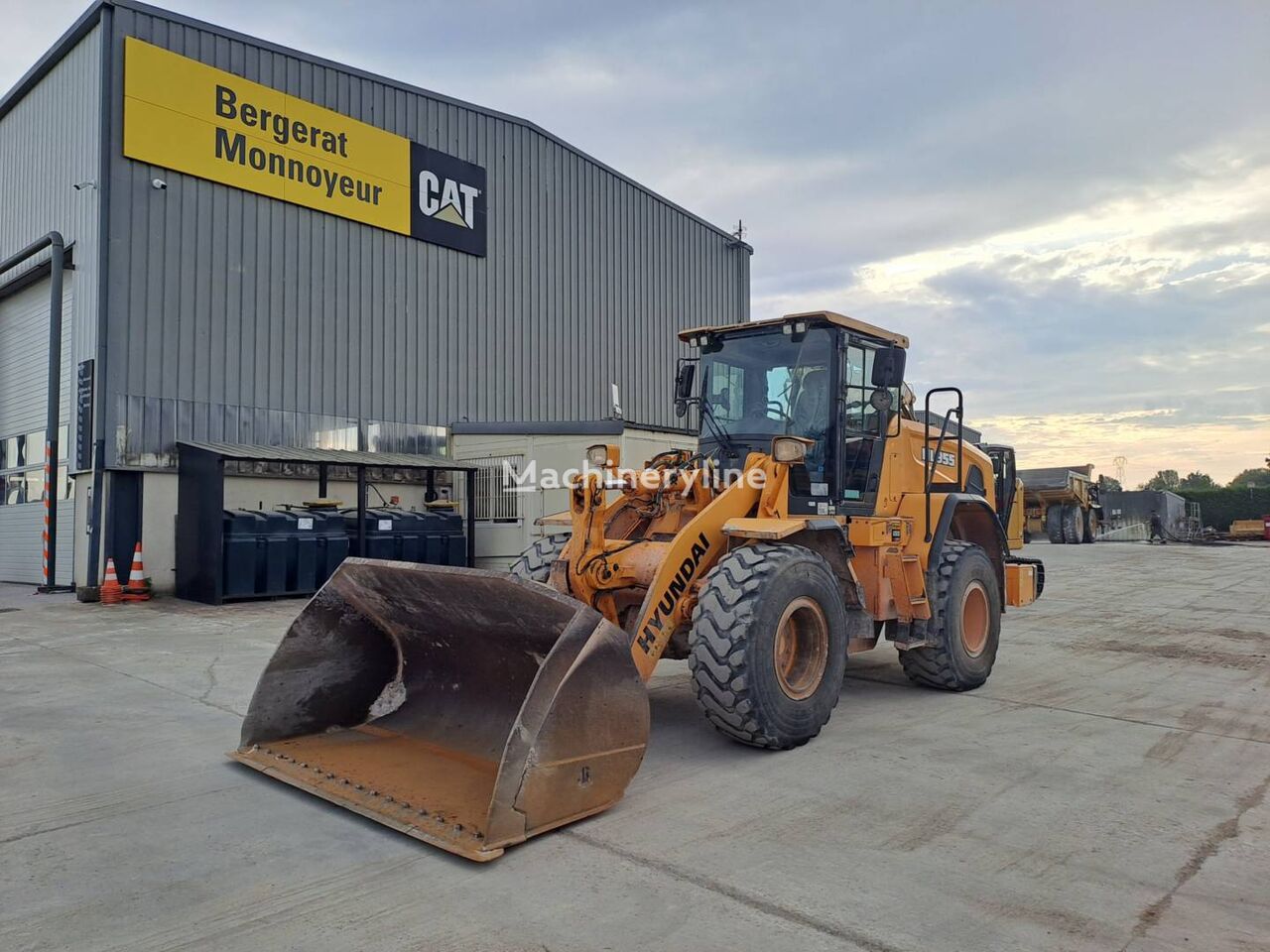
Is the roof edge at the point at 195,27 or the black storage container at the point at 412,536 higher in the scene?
the roof edge at the point at 195,27

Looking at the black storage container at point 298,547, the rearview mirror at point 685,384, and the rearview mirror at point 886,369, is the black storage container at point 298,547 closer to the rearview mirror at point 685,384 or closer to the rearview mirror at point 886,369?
the rearview mirror at point 685,384

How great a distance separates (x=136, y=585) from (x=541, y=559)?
32.4ft

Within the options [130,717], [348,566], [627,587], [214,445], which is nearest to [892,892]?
[627,587]

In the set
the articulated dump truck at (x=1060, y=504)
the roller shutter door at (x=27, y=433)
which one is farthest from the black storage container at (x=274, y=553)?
the articulated dump truck at (x=1060, y=504)

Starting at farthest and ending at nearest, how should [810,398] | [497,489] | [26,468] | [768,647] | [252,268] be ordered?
[497,489] < [26,468] < [252,268] < [810,398] < [768,647]

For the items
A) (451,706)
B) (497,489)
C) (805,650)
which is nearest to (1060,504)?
(497,489)

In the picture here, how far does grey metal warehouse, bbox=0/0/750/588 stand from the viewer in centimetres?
1419

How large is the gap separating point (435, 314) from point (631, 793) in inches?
611

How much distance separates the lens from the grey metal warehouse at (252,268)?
14188 millimetres

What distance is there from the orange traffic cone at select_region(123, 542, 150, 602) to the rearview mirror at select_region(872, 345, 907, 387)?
1172cm

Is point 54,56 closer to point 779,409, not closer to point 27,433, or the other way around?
point 27,433

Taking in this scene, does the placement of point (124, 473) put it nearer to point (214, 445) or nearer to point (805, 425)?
point (214, 445)

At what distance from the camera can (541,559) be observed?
253 inches

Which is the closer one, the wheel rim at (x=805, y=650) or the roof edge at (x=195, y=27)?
the wheel rim at (x=805, y=650)
